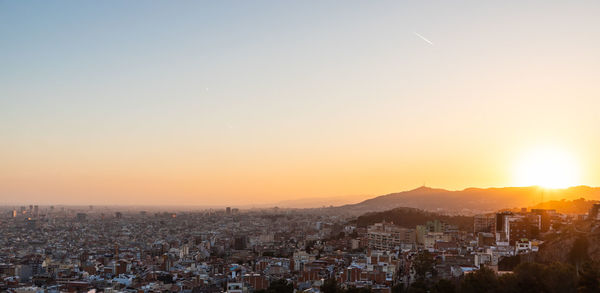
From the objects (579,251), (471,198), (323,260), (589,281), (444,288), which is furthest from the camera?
(471,198)

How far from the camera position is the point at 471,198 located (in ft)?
381

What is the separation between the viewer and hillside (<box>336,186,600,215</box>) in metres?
99.9

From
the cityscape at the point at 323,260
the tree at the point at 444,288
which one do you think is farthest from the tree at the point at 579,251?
the tree at the point at 444,288

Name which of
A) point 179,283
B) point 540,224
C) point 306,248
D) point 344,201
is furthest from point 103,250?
point 344,201

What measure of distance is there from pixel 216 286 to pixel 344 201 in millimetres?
172587

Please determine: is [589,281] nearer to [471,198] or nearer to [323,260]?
[323,260]

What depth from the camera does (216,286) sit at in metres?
26.2

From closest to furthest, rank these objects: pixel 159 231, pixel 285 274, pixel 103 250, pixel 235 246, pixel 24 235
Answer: pixel 285 274 → pixel 103 250 → pixel 235 246 → pixel 24 235 → pixel 159 231

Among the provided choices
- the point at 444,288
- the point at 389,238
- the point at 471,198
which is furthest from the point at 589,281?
the point at 471,198

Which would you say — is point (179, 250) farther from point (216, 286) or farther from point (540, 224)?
point (540, 224)

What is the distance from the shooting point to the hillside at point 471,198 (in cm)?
9993

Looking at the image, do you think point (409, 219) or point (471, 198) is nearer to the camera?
point (409, 219)

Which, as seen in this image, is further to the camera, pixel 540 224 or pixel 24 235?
pixel 24 235

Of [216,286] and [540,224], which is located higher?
[540,224]
